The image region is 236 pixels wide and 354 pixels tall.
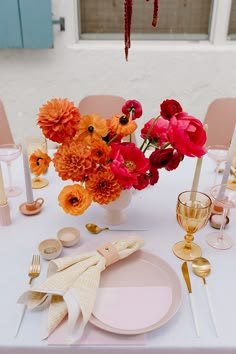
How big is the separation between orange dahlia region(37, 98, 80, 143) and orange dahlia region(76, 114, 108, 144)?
0.04 metres

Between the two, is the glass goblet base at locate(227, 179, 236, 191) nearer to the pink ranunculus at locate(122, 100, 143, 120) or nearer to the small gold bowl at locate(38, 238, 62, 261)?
the pink ranunculus at locate(122, 100, 143, 120)

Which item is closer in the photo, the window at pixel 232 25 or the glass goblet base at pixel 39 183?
the glass goblet base at pixel 39 183

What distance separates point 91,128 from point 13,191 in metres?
0.45

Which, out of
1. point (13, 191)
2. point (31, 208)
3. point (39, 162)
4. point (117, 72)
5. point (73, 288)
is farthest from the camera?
point (117, 72)

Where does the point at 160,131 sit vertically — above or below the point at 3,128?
above

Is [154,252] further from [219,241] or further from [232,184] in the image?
[232,184]

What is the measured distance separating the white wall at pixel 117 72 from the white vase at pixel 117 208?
1572 millimetres

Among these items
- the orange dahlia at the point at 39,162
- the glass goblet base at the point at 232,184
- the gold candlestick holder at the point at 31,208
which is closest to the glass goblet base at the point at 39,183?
the gold candlestick holder at the point at 31,208

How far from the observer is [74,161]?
0.96 metres

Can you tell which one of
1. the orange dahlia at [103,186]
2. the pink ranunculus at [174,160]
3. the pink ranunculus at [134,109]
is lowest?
the orange dahlia at [103,186]

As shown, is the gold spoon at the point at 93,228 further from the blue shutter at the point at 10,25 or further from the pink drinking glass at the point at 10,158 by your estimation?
the blue shutter at the point at 10,25

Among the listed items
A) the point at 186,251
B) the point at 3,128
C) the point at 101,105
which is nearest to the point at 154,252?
the point at 186,251

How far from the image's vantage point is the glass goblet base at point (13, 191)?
1275 mm

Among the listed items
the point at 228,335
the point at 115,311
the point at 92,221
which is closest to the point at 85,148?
the point at 92,221
